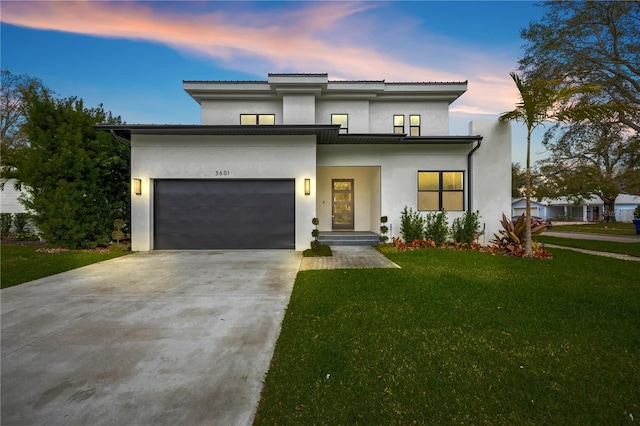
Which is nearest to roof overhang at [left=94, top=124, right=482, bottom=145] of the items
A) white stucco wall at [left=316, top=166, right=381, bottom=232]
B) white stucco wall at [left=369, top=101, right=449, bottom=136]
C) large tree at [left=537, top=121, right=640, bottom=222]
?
white stucco wall at [left=316, top=166, right=381, bottom=232]

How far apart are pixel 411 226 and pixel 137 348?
9.03 meters

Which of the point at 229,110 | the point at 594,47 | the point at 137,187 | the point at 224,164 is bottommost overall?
the point at 137,187

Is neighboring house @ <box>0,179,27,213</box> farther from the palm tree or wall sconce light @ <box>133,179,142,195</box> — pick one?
the palm tree

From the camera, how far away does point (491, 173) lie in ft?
34.0

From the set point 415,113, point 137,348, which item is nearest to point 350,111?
point 415,113

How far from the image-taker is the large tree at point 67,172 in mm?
8930

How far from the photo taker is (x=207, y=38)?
1001cm

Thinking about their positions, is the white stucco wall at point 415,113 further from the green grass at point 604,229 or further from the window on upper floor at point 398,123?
the green grass at point 604,229

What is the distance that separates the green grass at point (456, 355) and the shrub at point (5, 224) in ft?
53.0

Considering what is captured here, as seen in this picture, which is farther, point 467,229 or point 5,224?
point 5,224

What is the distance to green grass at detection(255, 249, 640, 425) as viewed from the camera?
6.61ft

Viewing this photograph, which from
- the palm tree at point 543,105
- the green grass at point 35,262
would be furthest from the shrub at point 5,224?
the palm tree at point 543,105

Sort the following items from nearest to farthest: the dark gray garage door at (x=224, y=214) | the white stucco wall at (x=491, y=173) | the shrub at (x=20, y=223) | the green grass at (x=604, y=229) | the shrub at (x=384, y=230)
Result: the dark gray garage door at (x=224, y=214) < the shrub at (x=384, y=230) < the white stucco wall at (x=491, y=173) < the shrub at (x=20, y=223) < the green grass at (x=604, y=229)

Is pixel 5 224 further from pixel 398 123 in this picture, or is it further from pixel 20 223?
pixel 398 123
